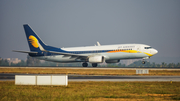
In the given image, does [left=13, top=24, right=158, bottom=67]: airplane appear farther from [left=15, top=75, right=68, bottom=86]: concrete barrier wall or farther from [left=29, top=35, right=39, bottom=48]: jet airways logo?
[left=15, top=75, right=68, bottom=86]: concrete barrier wall

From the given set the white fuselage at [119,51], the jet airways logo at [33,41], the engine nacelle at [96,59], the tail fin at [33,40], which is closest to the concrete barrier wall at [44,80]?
the engine nacelle at [96,59]

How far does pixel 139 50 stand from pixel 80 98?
3672 centimetres

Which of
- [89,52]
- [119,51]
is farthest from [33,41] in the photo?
[119,51]

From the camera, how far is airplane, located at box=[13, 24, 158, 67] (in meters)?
50.8

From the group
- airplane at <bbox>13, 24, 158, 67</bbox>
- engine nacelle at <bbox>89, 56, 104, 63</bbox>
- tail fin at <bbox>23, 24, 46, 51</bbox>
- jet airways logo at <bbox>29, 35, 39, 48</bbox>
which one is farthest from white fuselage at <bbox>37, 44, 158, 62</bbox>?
jet airways logo at <bbox>29, 35, 39, 48</bbox>

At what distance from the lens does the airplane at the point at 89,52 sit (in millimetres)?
50750

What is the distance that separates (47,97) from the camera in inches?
634

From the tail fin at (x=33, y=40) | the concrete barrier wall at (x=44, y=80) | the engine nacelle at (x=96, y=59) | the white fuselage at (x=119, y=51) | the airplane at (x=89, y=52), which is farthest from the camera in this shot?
the tail fin at (x=33, y=40)

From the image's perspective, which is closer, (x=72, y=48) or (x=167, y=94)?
(x=167, y=94)

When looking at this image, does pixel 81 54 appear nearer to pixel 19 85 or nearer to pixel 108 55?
pixel 108 55

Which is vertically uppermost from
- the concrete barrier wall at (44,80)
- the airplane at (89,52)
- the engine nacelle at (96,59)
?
the airplane at (89,52)

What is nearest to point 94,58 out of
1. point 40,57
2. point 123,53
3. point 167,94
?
point 123,53

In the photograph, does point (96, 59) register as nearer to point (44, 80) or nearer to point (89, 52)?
point (89, 52)

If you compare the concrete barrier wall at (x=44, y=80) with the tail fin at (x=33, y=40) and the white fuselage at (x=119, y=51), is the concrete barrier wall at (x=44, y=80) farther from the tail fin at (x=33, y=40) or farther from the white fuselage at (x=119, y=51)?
the tail fin at (x=33, y=40)
